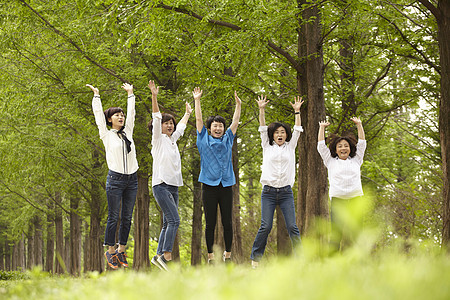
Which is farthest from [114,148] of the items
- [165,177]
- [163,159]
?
[165,177]

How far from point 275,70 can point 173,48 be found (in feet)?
13.0

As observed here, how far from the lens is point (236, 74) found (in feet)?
45.4

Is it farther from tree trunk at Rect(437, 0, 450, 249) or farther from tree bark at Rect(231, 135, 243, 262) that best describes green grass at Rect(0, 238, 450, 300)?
tree bark at Rect(231, 135, 243, 262)

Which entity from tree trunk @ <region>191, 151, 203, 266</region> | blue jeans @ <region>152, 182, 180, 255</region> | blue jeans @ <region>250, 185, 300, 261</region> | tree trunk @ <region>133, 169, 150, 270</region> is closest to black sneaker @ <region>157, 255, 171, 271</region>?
blue jeans @ <region>152, 182, 180, 255</region>

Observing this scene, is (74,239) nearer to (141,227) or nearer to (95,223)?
(95,223)

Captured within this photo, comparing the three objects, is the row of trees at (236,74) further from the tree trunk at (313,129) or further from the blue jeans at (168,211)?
the blue jeans at (168,211)

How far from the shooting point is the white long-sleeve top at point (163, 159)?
Answer: 7675mm

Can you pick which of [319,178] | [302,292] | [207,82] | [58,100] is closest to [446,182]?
[319,178]

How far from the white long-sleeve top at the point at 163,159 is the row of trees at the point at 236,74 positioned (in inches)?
117

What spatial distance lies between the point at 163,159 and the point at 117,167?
2.37ft

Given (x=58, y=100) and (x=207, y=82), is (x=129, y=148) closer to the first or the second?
(x=207, y=82)

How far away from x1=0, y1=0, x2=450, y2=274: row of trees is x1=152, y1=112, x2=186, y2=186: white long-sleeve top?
297 cm

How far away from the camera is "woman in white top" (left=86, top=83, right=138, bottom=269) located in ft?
25.2

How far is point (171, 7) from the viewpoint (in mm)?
10836
